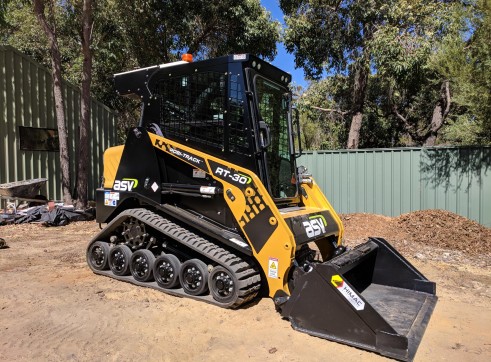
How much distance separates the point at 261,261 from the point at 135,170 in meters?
2.19

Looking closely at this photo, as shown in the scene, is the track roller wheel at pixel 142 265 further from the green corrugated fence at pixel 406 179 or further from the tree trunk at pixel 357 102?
the tree trunk at pixel 357 102

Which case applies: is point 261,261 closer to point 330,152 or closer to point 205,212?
point 205,212

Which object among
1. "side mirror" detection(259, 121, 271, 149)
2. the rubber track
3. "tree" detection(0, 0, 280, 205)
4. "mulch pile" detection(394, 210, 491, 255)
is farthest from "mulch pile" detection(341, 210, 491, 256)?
"tree" detection(0, 0, 280, 205)

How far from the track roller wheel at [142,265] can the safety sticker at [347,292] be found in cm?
247

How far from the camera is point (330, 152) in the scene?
11734 millimetres

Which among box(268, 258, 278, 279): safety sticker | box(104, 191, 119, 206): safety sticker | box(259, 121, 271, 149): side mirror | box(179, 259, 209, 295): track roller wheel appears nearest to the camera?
box(268, 258, 278, 279): safety sticker

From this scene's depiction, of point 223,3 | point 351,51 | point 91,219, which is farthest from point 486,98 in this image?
point 91,219

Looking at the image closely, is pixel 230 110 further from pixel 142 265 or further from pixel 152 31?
pixel 152 31

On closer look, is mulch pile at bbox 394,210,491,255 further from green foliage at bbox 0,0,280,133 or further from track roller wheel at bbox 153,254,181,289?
green foliage at bbox 0,0,280,133

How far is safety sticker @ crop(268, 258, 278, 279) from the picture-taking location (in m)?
4.21

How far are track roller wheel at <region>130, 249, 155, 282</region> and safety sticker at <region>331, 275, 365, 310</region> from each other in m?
2.47

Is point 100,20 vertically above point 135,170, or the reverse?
point 100,20

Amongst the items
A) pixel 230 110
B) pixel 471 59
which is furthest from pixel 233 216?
pixel 471 59

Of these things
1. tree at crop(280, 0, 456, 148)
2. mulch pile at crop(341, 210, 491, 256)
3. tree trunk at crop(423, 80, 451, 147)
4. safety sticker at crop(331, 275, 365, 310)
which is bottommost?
mulch pile at crop(341, 210, 491, 256)
